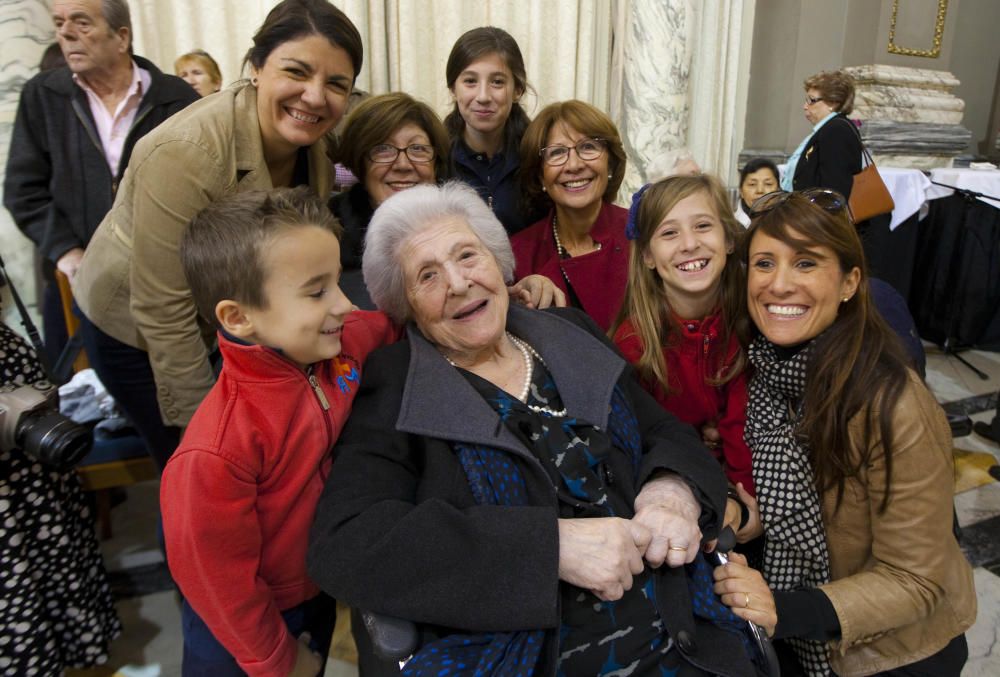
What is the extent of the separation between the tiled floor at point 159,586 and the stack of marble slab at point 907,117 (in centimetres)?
326

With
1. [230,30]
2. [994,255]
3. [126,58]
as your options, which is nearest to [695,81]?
[994,255]

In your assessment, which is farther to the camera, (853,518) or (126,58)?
(126,58)

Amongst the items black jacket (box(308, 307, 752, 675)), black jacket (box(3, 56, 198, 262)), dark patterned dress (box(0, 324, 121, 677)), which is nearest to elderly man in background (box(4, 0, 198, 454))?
black jacket (box(3, 56, 198, 262))

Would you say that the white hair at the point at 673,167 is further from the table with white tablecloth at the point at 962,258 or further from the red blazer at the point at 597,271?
the table with white tablecloth at the point at 962,258

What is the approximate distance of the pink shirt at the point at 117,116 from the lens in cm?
246

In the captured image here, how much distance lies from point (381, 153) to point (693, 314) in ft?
3.62

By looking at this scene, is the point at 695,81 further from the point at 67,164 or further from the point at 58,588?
the point at 58,588

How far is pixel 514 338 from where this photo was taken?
172 centimetres

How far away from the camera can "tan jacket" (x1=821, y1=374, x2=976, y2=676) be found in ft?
4.57

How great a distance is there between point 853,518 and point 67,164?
2928mm

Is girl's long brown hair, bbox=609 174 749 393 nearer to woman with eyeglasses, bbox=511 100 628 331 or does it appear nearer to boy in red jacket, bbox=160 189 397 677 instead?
woman with eyeglasses, bbox=511 100 628 331

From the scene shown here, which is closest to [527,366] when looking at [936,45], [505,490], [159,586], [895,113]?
[505,490]

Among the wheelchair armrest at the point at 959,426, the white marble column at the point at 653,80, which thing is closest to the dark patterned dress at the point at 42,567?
the wheelchair armrest at the point at 959,426

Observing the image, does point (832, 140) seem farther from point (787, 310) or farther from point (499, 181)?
point (787, 310)
